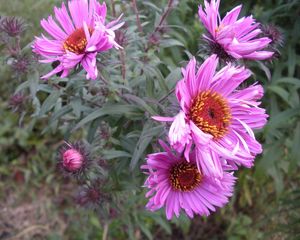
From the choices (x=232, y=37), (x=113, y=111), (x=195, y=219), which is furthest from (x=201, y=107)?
(x=195, y=219)

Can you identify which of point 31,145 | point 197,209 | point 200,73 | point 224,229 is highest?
point 200,73

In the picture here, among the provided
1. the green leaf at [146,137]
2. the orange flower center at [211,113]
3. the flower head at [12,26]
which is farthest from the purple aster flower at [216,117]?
the flower head at [12,26]

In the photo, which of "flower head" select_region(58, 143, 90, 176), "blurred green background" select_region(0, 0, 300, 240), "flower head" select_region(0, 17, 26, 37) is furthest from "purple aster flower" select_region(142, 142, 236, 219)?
"blurred green background" select_region(0, 0, 300, 240)

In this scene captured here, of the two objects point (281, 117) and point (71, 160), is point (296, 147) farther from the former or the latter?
point (71, 160)

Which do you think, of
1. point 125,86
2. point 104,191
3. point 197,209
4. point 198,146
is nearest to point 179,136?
point 198,146

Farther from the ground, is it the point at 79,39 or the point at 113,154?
the point at 79,39

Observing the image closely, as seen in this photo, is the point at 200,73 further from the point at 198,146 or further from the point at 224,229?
the point at 224,229

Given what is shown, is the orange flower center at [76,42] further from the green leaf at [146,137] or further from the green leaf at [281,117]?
the green leaf at [281,117]
